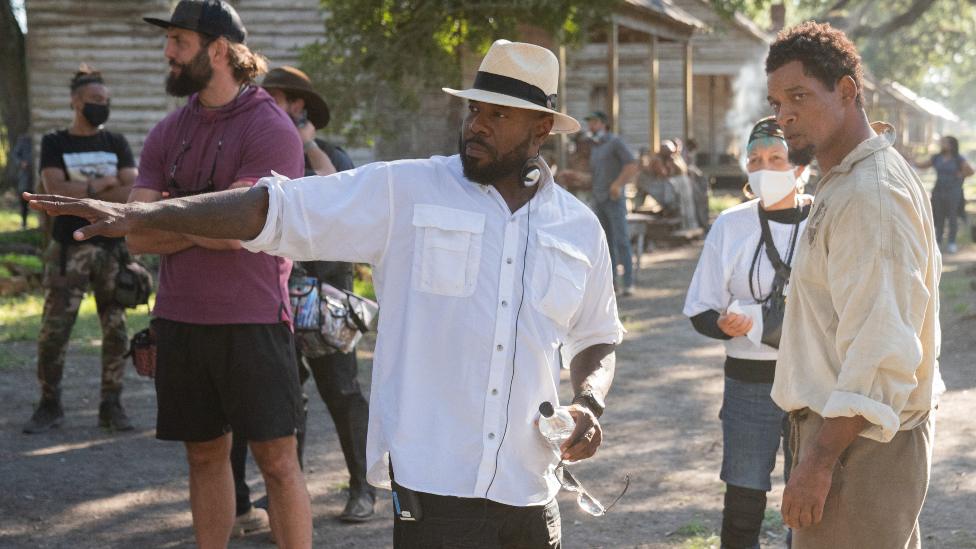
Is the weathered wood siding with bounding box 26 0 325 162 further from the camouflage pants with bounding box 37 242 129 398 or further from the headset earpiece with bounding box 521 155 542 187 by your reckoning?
the headset earpiece with bounding box 521 155 542 187

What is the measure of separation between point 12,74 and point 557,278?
2089 cm

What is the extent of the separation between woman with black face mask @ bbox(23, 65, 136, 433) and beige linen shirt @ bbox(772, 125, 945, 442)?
5143mm

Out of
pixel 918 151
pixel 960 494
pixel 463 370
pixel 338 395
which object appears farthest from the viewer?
pixel 918 151

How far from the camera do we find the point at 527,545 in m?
3.38

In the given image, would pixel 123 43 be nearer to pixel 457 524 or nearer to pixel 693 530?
pixel 693 530

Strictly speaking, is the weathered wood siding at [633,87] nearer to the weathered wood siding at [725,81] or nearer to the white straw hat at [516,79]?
the weathered wood siding at [725,81]

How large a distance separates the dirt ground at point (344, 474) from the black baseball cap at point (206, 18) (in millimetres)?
2410

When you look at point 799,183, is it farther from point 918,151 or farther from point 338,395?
point 918,151

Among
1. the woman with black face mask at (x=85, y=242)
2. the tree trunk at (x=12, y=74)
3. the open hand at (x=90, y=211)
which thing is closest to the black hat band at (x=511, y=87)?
the open hand at (x=90, y=211)

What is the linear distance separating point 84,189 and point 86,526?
7.32ft

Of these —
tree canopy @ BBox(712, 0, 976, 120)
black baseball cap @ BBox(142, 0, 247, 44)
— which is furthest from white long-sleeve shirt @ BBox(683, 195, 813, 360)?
tree canopy @ BBox(712, 0, 976, 120)

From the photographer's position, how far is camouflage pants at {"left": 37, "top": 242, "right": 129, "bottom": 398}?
7.50 meters

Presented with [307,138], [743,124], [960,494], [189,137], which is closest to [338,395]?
[307,138]

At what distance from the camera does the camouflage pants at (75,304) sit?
7.50 m
